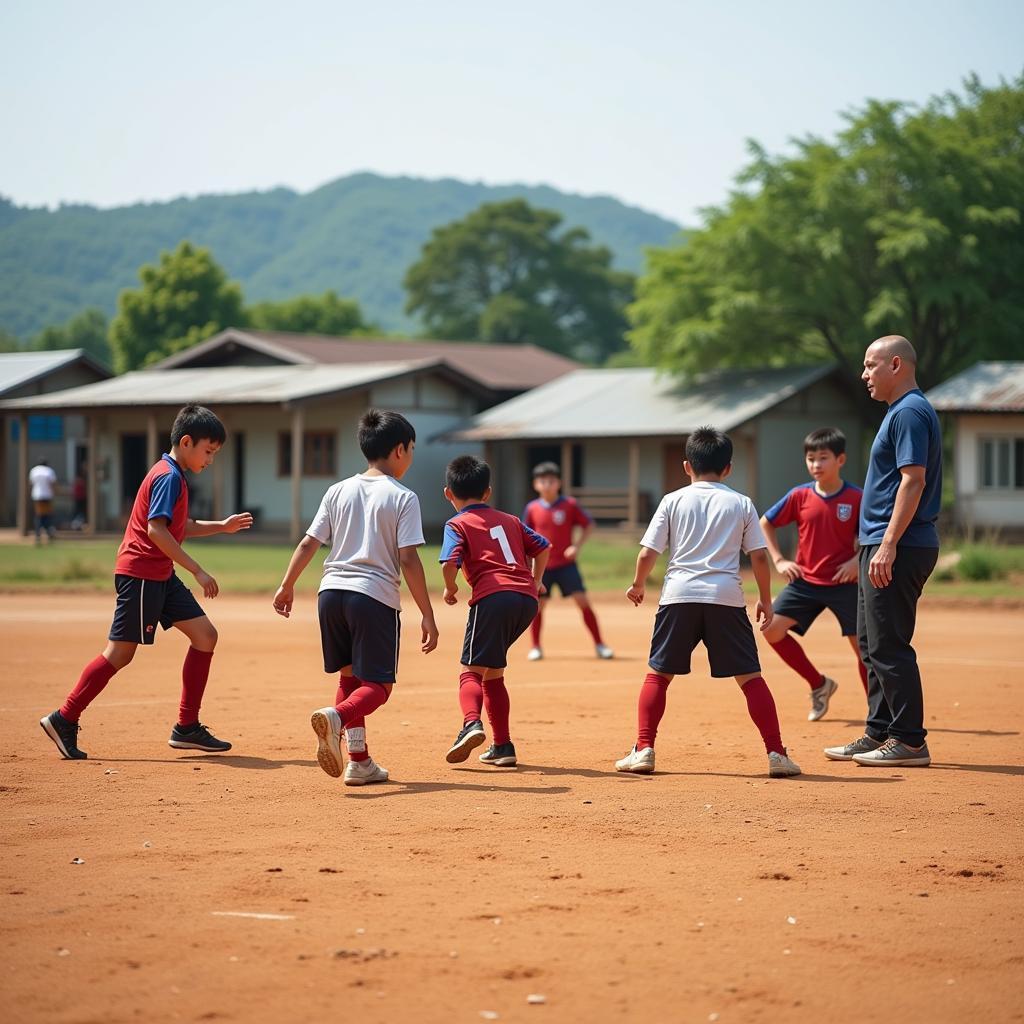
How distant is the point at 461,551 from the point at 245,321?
66255mm

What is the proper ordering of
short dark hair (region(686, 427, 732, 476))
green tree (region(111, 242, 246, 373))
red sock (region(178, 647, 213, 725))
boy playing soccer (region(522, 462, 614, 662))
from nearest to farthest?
1. short dark hair (region(686, 427, 732, 476))
2. red sock (region(178, 647, 213, 725))
3. boy playing soccer (region(522, 462, 614, 662))
4. green tree (region(111, 242, 246, 373))

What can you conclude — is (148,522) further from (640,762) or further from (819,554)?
(819,554)

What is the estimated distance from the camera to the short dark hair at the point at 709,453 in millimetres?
8141

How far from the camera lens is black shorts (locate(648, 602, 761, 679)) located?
26.0 feet

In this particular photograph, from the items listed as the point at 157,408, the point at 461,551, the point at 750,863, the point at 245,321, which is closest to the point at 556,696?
the point at 461,551

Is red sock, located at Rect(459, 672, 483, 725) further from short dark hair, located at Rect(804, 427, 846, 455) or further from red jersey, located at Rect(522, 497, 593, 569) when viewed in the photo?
red jersey, located at Rect(522, 497, 593, 569)

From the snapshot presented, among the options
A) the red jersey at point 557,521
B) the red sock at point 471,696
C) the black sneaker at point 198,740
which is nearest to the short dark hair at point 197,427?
the black sneaker at point 198,740

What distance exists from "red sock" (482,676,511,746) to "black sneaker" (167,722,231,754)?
162 centimetres

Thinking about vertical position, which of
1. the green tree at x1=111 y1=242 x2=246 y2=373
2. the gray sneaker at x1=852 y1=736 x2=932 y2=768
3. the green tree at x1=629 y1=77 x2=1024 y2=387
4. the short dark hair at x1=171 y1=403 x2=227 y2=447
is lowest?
the gray sneaker at x1=852 y1=736 x2=932 y2=768

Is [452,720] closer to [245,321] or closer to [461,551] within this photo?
[461,551]

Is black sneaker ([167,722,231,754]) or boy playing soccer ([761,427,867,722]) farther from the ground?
boy playing soccer ([761,427,867,722])

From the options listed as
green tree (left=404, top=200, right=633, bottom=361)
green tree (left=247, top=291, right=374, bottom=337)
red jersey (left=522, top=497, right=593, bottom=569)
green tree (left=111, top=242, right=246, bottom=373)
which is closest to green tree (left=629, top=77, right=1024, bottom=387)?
red jersey (left=522, top=497, right=593, bottom=569)

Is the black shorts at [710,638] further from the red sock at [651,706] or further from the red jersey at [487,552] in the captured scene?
the red jersey at [487,552]

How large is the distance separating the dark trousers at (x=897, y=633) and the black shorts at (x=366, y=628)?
2598mm
